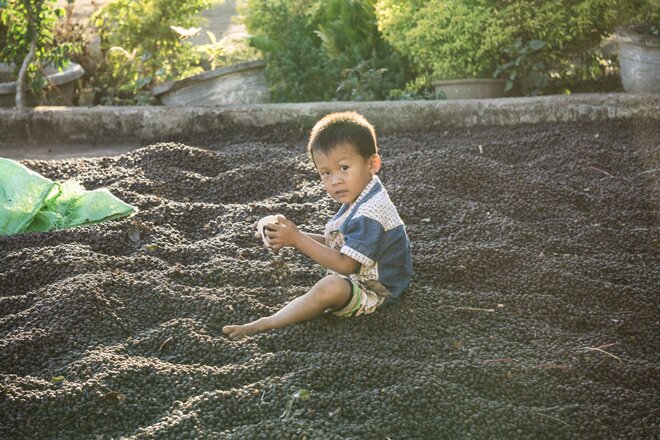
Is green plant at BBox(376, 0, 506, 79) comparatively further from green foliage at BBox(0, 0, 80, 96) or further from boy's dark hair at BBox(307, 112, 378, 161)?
boy's dark hair at BBox(307, 112, 378, 161)

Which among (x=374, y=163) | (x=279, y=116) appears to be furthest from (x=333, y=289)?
(x=279, y=116)

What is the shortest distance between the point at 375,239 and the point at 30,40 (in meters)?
4.36

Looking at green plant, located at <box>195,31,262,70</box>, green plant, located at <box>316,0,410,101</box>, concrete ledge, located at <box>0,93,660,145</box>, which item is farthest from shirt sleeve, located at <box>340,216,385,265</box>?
green plant, located at <box>195,31,262,70</box>

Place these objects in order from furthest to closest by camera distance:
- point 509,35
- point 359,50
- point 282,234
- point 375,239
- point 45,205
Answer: point 359,50
point 509,35
point 45,205
point 375,239
point 282,234

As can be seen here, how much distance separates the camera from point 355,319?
3.14m

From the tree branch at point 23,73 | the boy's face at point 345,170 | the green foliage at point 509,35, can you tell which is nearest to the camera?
the boy's face at point 345,170

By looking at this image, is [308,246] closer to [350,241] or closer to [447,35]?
[350,241]

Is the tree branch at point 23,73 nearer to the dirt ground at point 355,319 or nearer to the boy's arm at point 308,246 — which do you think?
the dirt ground at point 355,319

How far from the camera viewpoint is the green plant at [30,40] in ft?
20.8

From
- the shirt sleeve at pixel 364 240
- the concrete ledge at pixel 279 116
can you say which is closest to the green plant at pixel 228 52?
the concrete ledge at pixel 279 116

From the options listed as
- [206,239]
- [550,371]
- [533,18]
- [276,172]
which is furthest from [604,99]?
[550,371]

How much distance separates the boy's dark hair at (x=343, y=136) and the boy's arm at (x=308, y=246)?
1.01 feet

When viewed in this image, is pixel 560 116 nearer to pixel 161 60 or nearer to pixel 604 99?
pixel 604 99

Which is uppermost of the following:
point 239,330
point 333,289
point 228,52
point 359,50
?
point 359,50
